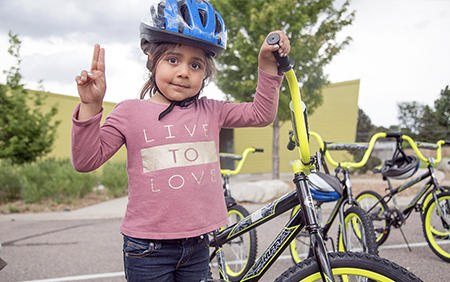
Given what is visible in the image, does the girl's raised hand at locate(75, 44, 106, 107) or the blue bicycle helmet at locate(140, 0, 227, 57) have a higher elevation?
the blue bicycle helmet at locate(140, 0, 227, 57)

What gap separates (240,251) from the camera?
11.4 ft

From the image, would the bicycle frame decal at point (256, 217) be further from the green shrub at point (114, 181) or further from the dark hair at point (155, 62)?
the green shrub at point (114, 181)

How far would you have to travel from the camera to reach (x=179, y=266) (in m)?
1.68

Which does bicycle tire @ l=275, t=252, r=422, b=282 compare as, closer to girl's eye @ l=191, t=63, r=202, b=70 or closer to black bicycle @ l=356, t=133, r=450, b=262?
girl's eye @ l=191, t=63, r=202, b=70

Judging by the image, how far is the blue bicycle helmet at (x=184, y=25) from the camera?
1648mm

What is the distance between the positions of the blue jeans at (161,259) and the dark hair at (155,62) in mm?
777

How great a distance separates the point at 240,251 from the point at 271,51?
8.08ft

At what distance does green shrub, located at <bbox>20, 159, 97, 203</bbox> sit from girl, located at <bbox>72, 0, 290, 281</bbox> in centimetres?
819

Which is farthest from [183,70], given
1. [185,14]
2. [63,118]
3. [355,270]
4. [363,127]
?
[363,127]

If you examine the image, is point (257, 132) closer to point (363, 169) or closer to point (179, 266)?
point (363, 169)

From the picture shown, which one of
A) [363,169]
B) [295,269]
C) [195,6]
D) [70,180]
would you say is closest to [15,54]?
[70,180]

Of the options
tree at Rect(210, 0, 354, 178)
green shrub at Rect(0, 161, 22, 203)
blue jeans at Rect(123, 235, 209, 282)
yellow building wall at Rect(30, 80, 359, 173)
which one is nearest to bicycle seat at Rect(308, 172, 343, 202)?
blue jeans at Rect(123, 235, 209, 282)

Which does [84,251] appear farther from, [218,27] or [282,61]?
[282,61]

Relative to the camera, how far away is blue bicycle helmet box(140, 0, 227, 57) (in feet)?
5.41
